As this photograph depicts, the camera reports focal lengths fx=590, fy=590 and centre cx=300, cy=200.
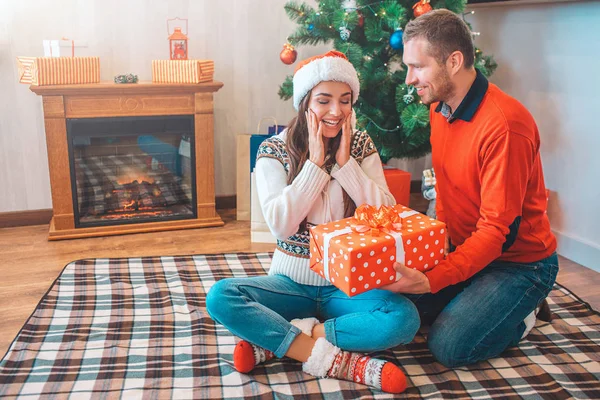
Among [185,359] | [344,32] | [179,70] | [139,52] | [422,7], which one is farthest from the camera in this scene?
[139,52]

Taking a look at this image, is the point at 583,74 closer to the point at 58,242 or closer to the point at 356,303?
the point at 356,303

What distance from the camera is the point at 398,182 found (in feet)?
9.73

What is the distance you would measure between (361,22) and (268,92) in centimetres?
87

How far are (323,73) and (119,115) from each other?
1.52m

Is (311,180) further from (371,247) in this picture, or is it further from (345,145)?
(371,247)

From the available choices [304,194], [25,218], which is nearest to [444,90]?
[304,194]

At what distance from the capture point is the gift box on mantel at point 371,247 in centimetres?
158

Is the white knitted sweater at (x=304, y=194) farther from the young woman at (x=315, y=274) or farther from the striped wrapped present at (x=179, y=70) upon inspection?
the striped wrapped present at (x=179, y=70)

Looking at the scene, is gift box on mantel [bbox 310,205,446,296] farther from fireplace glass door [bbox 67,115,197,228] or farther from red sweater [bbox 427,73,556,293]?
fireplace glass door [bbox 67,115,197,228]

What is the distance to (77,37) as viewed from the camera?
3.07 metres

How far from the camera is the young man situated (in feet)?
5.71

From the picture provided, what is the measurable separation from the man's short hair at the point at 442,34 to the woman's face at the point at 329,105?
28cm

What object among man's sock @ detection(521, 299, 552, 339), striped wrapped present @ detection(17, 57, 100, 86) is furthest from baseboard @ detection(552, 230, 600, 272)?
striped wrapped present @ detection(17, 57, 100, 86)

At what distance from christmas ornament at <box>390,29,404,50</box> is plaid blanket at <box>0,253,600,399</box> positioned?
128 centimetres
